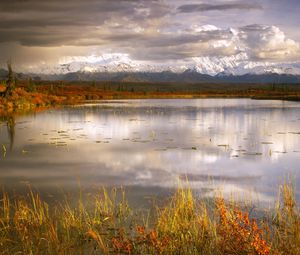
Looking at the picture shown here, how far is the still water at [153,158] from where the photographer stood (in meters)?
14.9

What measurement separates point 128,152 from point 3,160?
19.9 ft

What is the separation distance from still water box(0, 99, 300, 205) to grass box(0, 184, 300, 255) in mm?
2449

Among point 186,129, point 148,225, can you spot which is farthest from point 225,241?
point 186,129

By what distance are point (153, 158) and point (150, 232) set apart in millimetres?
11967

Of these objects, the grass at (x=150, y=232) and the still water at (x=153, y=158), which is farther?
the still water at (x=153, y=158)

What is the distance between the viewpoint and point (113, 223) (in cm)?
1027

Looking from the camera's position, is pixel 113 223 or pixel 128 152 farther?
pixel 128 152

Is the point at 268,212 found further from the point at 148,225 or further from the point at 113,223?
the point at 113,223

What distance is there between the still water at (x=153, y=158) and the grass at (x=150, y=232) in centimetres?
245

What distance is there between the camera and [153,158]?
20.2 metres

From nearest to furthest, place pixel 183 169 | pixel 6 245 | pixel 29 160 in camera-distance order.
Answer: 1. pixel 6 245
2. pixel 183 169
3. pixel 29 160

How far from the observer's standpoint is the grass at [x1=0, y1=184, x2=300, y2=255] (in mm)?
8008

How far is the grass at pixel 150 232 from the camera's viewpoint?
801 cm

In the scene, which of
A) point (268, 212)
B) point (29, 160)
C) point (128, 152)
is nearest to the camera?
point (268, 212)
